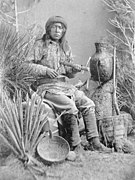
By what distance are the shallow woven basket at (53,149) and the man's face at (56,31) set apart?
1308mm

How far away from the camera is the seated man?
5.06 meters

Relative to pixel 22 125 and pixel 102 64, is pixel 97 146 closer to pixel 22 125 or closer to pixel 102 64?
pixel 22 125

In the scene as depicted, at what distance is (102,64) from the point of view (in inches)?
239

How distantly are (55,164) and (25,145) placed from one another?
15.7 inches

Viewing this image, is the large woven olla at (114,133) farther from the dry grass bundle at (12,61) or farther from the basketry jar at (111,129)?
the dry grass bundle at (12,61)

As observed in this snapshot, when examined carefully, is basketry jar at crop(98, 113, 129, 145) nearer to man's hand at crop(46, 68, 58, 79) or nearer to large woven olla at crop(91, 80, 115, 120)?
large woven olla at crop(91, 80, 115, 120)

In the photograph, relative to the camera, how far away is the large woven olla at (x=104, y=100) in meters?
5.93

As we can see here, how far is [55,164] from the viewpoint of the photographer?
464 centimetres

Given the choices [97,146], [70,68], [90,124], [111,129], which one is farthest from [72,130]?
[70,68]

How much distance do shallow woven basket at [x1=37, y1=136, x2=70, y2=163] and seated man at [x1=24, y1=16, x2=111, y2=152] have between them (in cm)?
27

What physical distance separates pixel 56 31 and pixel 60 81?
0.62m

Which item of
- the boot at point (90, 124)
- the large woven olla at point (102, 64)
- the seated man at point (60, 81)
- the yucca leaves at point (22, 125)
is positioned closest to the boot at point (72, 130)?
the seated man at point (60, 81)

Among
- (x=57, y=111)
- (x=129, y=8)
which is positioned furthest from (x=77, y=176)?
(x=129, y=8)

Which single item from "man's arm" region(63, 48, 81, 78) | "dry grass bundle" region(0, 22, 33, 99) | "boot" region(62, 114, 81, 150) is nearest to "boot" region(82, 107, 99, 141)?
"boot" region(62, 114, 81, 150)
